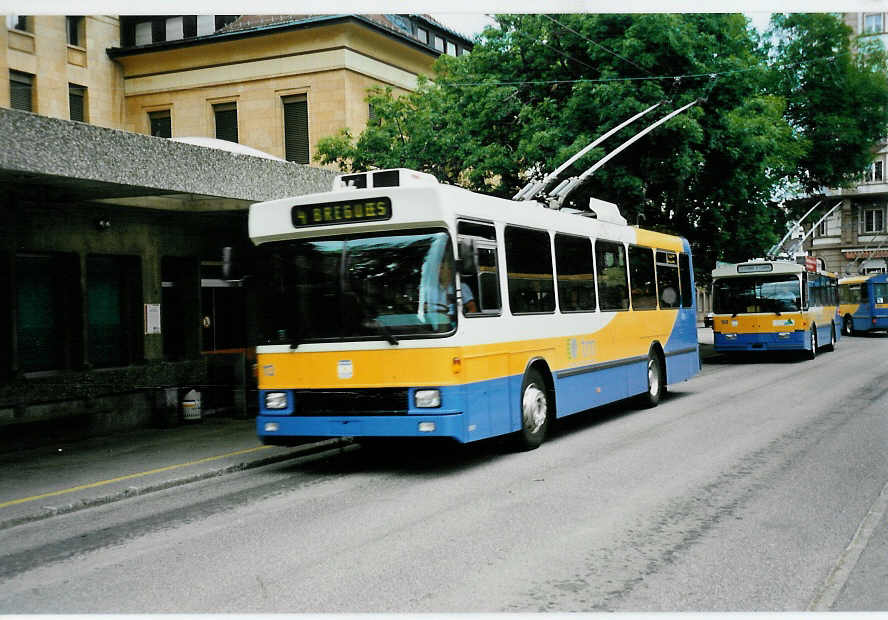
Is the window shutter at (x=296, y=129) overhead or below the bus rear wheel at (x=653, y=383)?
overhead

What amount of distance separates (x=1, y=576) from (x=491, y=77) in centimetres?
1968

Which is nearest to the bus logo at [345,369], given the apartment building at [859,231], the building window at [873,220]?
the apartment building at [859,231]

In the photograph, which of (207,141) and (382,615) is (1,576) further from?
(207,141)

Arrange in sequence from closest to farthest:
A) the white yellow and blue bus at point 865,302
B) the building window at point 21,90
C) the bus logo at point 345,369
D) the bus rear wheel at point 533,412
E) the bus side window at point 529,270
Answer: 1. the bus logo at point 345,369
2. the bus side window at point 529,270
3. the bus rear wheel at point 533,412
4. the building window at point 21,90
5. the white yellow and blue bus at point 865,302

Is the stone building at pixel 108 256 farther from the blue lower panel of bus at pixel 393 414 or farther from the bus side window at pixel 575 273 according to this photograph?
the bus side window at pixel 575 273

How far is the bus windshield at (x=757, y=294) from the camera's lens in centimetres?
2461

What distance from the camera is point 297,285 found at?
389 inches

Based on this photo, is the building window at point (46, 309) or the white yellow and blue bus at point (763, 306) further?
the white yellow and blue bus at point (763, 306)

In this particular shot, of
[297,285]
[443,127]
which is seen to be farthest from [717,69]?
[297,285]

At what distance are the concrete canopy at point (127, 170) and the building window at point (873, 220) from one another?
2663 inches

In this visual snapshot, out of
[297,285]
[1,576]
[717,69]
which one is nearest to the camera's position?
[1,576]

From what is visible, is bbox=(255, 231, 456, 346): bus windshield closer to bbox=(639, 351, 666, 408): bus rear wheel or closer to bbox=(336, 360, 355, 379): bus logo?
bbox=(336, 360, 355, 379): bus logo

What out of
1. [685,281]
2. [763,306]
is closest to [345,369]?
[685,281]

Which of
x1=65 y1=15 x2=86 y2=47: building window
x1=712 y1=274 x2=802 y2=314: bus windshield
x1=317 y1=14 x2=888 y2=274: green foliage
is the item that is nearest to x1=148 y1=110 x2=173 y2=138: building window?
x1=65 y1=15 x2=86 y2=47: building window
